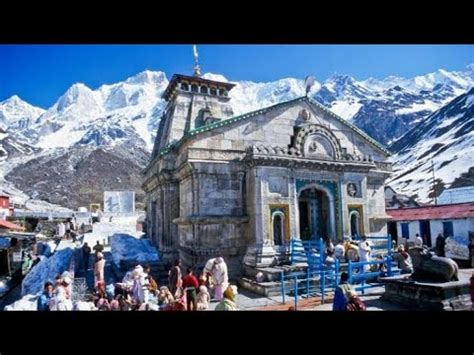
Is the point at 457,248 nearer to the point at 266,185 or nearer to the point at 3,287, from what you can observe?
the point at 266,185

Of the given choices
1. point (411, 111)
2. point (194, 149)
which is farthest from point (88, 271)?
point (411, 111)

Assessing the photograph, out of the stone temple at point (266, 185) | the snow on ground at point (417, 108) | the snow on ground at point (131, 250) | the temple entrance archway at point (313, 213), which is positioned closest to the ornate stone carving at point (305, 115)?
the stone temple at point (266, 185)

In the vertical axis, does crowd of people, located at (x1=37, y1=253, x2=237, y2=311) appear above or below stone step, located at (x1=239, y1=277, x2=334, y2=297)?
above

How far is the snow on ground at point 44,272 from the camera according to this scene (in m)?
11.1

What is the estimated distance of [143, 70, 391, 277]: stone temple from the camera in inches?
424

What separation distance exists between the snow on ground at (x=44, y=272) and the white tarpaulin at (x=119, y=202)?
24003mm

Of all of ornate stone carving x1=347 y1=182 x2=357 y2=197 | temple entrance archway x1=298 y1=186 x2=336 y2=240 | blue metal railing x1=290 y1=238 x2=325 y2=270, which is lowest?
blue metal railing x1=290 y1=238 x2=325 y2=270

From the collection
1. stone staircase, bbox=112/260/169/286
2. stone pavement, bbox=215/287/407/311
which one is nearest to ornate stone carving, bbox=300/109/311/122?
stone pavement, bbox=215/287/407/311

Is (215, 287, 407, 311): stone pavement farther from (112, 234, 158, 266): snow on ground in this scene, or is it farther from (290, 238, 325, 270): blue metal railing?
(112, 234, 158, 266): snow on ground

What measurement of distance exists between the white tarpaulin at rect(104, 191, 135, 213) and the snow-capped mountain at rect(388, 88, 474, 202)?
34198 mm

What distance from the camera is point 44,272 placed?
12.0 meters

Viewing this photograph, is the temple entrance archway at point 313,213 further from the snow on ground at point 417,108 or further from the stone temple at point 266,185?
the snow on ground at point 417,108
